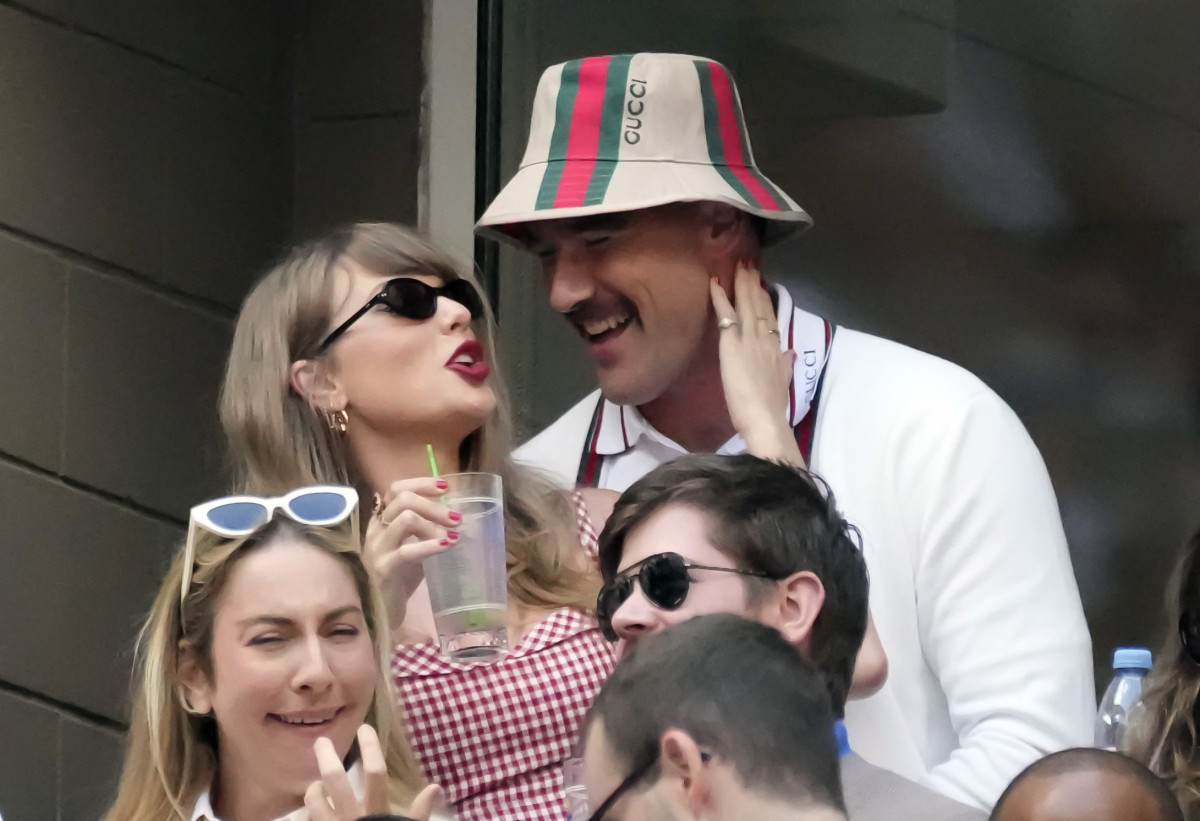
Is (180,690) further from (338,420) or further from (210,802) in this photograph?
(338,420)

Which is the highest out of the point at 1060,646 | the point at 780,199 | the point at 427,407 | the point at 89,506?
the point at 780,199

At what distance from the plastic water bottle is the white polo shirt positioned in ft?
1.00

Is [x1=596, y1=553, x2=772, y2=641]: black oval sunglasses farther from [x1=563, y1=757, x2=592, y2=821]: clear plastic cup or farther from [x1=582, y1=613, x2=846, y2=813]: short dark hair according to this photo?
[x1=582, y1=613, x2=846, y2=813]: short dark hair

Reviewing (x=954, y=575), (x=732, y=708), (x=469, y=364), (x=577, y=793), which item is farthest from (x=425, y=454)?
(x=732, y=708)

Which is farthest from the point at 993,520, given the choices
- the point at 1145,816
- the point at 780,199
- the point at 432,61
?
the point at 432,61

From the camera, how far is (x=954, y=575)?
3436mm

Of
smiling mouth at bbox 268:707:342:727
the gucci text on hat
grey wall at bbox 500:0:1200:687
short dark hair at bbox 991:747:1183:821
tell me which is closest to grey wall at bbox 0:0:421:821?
grey wall at bbox 500:0:1200:687

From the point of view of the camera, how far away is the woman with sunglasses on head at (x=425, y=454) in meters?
3.36

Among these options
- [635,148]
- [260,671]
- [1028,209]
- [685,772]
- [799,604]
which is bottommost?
[260,671]

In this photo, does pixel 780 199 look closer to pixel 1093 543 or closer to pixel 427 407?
pixel 427 407

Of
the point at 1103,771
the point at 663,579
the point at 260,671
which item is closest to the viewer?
the point at 1103,771

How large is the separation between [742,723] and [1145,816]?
0.62 m

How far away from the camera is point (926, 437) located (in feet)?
11.6

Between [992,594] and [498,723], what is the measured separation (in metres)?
0.89
